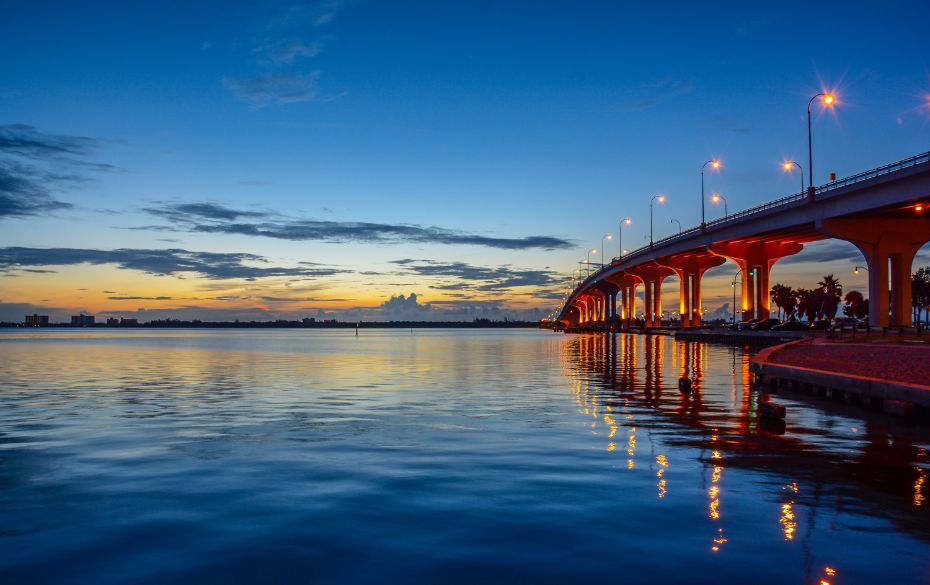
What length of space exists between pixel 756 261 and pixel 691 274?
36.6 m

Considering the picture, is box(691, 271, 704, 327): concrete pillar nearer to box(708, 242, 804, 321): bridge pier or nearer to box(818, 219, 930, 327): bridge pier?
box(708, 242, 804, 321): bridge pier

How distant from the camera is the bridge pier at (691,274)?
505 ft

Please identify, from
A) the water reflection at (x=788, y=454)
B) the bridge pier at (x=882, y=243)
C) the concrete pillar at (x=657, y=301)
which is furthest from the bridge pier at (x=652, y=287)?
the water reflection at (x=788, y=454)

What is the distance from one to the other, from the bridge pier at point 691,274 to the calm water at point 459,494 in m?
129

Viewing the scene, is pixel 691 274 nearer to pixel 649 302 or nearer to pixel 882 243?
pixel 649 302

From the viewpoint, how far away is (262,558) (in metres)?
10.3

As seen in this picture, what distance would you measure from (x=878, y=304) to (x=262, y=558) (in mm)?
81372

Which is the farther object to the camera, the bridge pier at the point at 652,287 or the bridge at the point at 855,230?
the bridge pier at the point at 652,287

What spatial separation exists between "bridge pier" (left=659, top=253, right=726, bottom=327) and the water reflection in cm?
12126

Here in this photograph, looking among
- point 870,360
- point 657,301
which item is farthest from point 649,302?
point 870,360

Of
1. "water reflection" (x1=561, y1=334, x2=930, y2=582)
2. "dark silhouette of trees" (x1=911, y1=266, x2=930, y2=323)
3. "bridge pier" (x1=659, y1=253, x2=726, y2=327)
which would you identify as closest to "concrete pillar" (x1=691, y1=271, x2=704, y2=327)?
"bridge pier" (x1=659, y1=253, x2=726, y2=327)

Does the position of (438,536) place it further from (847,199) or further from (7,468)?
(847,199)

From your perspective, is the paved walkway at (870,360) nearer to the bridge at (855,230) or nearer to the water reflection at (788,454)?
the water reflection at (788,454)

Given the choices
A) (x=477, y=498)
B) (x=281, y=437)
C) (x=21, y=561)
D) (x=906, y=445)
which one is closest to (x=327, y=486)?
(x=477, y=498)
